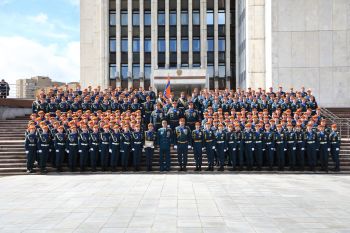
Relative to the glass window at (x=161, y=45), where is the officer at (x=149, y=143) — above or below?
below

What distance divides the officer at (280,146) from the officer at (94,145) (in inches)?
272

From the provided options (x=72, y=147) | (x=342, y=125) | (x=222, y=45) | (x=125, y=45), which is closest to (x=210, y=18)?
(x=222, y=45)

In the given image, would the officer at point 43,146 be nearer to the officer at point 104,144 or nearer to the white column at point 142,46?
the officer at point 104,144

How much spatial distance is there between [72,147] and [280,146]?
799 cm

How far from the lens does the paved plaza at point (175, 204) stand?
292 inches

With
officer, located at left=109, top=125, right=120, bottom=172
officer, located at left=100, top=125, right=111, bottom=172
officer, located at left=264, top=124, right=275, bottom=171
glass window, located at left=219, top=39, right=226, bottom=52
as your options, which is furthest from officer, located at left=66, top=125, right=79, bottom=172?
glass window, located at left=219, top=39, right=226, bottom=52

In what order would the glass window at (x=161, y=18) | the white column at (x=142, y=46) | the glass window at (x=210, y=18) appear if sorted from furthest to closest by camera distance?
the glass window at (x=161, y=18) → the glass window at (x=210, y=18) → the white column at (x=142, y=46)

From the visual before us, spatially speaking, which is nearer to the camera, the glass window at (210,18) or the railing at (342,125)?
the railing at (342,125)

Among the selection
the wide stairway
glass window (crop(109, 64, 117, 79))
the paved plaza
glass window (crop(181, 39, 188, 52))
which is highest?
glass window (crop(181, 39, 188, 52))

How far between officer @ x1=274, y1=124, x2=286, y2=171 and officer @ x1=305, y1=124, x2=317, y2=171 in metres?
0.91

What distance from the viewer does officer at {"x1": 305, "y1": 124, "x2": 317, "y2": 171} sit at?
1545 centimetres

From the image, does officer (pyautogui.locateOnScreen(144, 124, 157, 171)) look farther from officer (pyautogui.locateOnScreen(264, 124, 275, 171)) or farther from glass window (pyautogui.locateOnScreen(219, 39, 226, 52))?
glass window (pyautogui.locateOnScreen(219, 39, 226, 52))

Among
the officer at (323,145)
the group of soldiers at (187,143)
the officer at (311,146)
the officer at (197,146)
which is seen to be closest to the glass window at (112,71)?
the group of soldiers at (187,143)

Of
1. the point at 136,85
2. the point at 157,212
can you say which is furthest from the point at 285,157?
the point at 136,85
